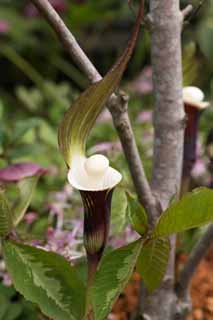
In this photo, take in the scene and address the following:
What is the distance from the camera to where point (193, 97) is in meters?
0.83

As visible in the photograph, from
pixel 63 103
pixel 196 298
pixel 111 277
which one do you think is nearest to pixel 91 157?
pixel 111 277

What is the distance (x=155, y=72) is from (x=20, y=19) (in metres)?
1.36

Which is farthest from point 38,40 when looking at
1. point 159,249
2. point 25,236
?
point 159,249

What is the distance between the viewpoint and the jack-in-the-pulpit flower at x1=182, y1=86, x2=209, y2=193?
0.83m

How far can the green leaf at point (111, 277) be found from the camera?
62 cm

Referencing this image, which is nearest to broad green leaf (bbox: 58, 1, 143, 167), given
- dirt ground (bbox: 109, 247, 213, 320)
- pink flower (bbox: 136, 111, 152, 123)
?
dirt ground (bbox: 109, 247, 213, 320)

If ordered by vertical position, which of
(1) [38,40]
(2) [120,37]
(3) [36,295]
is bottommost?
(2) [120,37]

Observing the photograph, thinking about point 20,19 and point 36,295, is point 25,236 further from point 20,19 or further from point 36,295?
point 20,19

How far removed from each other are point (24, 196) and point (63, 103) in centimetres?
83

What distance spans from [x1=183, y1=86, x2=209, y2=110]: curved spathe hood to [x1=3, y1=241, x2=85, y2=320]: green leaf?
0.28m

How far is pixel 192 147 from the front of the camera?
863 mm

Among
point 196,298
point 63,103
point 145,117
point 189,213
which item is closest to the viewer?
point 189,213

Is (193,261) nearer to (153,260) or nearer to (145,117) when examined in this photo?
(153,260)

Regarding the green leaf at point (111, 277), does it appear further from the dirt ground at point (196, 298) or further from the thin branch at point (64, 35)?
the dirt ground at point (196, 298)
